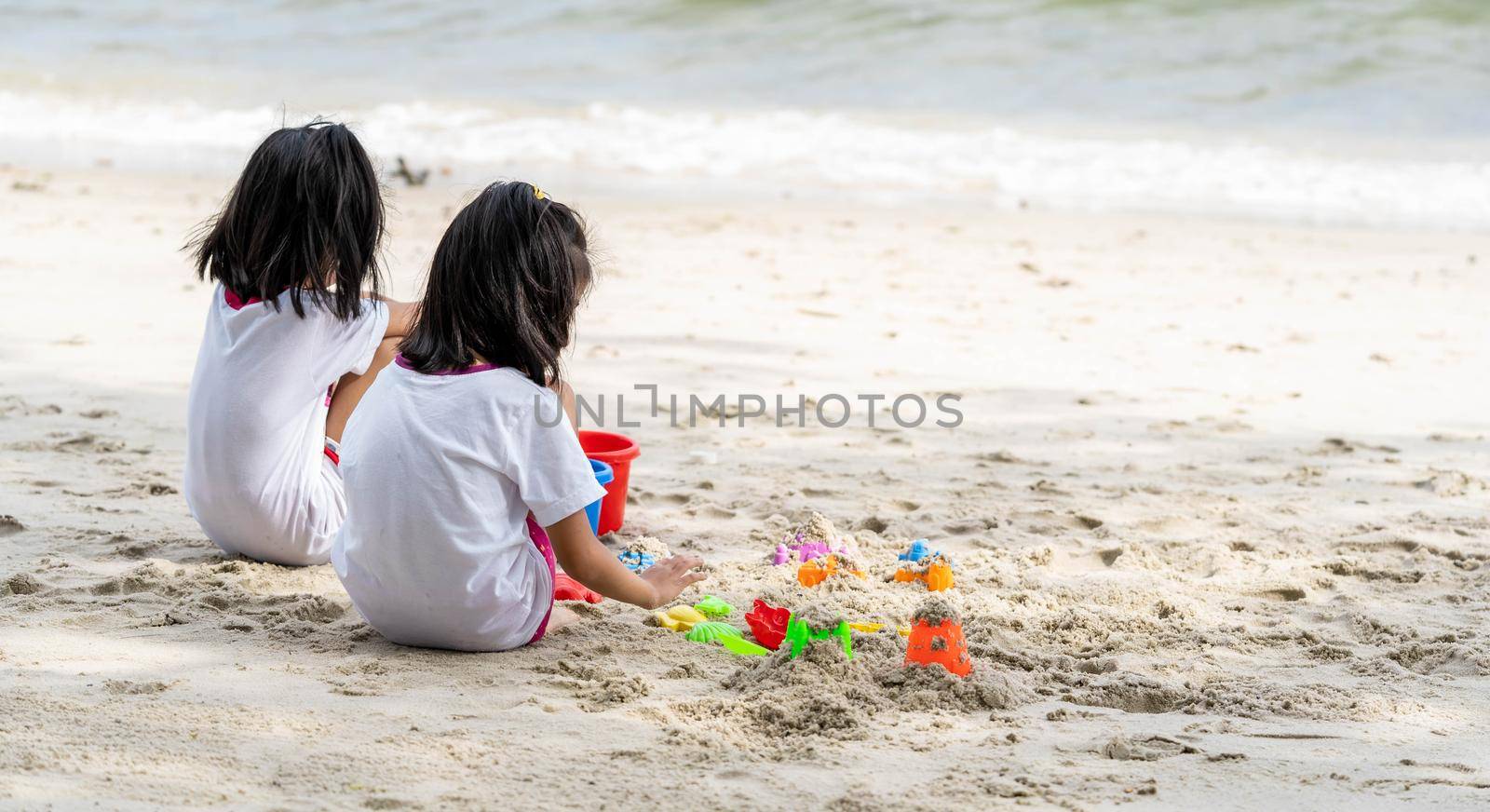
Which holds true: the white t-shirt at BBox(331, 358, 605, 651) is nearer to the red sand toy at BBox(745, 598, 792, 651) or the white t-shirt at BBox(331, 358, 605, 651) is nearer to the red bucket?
the red sand toy at BBox(745, 598, 792, 651)

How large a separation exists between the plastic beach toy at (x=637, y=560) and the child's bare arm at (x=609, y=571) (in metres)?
0.51

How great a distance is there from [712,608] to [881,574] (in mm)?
520

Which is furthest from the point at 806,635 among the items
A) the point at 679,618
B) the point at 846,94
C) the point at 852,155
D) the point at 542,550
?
the point at 846,94

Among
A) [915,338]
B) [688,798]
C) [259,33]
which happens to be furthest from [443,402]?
[259,33]

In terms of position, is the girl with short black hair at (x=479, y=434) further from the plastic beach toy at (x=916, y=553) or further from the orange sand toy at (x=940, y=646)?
the plastic beach toy at (x=916, y=553)

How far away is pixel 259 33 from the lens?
1803cm

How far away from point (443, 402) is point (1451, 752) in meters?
2.00

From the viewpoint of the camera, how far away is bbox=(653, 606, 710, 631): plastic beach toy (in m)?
3.04

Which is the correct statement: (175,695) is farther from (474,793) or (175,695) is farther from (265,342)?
(265,342)

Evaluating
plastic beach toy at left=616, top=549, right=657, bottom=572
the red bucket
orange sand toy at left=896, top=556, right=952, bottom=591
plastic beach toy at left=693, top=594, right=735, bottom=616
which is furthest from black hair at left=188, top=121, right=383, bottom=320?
orange sand toy at left=896, top=556, right=952, bottom=591

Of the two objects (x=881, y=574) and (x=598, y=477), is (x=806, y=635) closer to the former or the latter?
(x=881, y=574)

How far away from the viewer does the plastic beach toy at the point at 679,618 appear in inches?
120

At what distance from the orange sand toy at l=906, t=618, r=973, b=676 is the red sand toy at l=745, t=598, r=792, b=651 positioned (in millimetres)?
320

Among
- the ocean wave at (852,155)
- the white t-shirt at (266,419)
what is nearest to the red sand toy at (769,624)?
the white t-shirt at (266,419)
